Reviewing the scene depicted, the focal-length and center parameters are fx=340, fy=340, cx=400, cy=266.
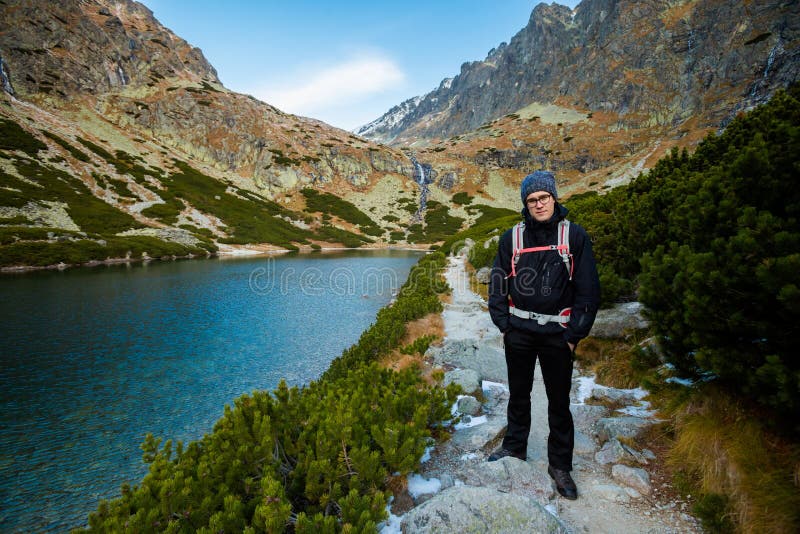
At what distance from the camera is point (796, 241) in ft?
9.47

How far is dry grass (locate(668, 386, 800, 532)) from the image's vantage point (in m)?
2.96

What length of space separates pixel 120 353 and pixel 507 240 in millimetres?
15412

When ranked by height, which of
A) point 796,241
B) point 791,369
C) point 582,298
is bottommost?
point 791,369

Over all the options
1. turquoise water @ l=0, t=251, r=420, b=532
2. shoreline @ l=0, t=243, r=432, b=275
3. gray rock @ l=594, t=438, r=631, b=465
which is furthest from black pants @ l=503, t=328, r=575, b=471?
shoreline @ l=0, t=243, r=432, b=275

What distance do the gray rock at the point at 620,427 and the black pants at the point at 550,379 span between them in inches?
44.7

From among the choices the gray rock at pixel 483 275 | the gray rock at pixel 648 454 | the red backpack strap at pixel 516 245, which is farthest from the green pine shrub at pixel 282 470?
the gray rock at pixel 483 275

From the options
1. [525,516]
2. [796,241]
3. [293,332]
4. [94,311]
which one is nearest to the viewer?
[796,241]

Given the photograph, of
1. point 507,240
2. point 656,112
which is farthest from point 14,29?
point 656,112

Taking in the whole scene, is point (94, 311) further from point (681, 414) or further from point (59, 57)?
point (59, 57)

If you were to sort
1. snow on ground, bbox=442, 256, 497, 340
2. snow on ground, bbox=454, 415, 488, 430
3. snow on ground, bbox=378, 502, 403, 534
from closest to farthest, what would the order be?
1. snow on ground, bbox=378, 502, 403, 534
2. snow on ground, bbox=454, 415, 488, 430
3. snow on ground, bbox=442, 256, 497, 340

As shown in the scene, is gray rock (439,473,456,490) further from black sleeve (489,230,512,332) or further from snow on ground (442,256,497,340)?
snow on ground (442,256,497,340)

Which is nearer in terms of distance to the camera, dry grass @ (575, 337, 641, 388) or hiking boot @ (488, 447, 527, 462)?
hiking boot @ (488, 447, 527, 462)

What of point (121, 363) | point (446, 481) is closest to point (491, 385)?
point (446, 481)

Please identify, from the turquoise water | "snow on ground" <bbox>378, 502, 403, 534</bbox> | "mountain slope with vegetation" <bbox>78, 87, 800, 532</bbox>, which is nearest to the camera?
"mountain slope with vegetation" <bbox>78, 87, 800, 532</bbox>
